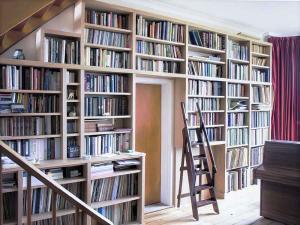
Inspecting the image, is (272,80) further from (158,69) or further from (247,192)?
(158,69)

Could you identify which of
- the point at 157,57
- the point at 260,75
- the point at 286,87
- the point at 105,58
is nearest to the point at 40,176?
the point at 105,58

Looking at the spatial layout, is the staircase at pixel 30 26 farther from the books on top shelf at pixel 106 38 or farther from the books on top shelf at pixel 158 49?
the books on top shelf at pixel 158 49

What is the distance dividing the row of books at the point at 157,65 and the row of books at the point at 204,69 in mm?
241

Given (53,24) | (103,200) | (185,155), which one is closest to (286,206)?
(185,155)

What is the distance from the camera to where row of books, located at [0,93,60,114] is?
308cm

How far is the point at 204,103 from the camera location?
491 centimetres

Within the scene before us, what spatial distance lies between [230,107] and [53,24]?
3239mm

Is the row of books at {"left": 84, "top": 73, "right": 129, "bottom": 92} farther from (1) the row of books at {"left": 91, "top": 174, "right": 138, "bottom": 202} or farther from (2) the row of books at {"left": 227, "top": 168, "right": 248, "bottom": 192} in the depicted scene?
Answer: (2) the row of books at {"left": 227, "top": 168, "right": 248, "bottom": 192}

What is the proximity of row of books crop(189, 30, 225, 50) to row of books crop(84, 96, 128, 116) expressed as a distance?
60.4 inches

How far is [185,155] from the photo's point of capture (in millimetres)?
4410

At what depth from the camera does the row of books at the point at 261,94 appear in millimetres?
5781

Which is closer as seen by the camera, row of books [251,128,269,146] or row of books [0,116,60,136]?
row of books [0,116,60,136]

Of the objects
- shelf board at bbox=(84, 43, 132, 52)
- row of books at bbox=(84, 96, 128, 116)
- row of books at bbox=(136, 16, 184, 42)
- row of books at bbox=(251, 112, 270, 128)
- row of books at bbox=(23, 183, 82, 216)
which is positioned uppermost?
row of books at bbox=(136, 16, 184, 42)

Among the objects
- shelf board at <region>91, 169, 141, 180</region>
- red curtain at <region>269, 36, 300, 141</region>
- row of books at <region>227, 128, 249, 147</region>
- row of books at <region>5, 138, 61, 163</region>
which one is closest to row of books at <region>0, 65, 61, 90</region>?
row of books at <region>5, 138, 61, 163</region>
